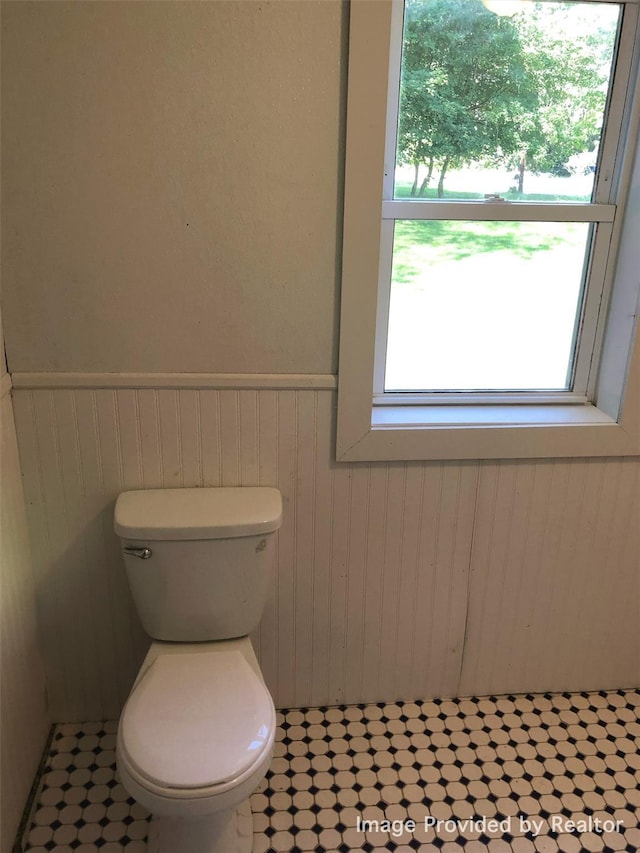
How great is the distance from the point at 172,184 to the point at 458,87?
77 centimetres

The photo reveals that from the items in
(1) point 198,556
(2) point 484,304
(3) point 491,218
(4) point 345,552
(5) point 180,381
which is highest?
(3) point 491,218

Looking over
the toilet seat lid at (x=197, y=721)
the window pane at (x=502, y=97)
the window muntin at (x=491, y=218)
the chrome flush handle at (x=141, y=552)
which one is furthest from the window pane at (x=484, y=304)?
the toilet seat lid at (x=197, y=721)

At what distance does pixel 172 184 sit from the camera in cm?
161

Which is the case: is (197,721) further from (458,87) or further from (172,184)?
(458,87)

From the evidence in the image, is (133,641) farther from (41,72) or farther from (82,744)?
(41,72)

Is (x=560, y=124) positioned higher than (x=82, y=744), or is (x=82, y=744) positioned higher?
(x=560, y=124)

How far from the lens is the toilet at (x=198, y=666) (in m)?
1.43

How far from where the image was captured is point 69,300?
1.68m

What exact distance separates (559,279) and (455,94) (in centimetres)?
57

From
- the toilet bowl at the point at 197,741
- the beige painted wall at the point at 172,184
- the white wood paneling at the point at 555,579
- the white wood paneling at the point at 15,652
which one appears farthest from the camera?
the white wood paneling at the point at 555,579

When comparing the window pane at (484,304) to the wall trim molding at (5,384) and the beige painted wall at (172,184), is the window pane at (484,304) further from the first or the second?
the wall trim molding at (5,384)

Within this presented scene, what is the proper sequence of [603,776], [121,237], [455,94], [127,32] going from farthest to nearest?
[603,776] → [455,94] → [121,237] → [127,32]

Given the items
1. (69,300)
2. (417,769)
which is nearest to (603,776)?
(417,769)

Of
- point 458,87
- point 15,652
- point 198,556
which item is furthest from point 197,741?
point 458,87
